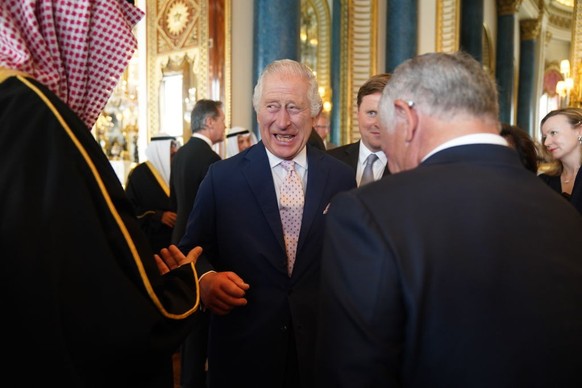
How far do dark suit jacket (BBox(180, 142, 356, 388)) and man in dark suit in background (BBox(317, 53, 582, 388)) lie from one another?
802 mm

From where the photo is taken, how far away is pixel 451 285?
1080mm

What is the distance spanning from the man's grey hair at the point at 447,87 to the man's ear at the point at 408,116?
0.01 meters

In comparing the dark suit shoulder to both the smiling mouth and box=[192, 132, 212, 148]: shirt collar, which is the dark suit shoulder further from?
box=[192, 132, 212, 148]: shirt collar

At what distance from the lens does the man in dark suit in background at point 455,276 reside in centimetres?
108

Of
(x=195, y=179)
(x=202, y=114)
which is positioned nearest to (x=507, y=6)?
(x=202, y=114)

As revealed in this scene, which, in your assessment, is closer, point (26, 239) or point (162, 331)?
point (26, 239)

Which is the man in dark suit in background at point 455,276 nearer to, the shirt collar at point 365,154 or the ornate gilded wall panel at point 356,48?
the shirt collar at point 365,154

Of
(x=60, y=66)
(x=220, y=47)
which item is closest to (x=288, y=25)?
(x=220, y=47)

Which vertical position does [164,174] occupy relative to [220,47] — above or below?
below

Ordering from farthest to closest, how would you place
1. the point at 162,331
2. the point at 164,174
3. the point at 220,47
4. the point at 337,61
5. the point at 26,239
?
the point at 337,61 → the point at 220,47 → the point at 164,174 → the point at 162,331 → the point at 26,239

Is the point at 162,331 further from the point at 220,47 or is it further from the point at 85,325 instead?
the point at 220,47

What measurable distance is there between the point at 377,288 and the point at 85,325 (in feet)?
1.93

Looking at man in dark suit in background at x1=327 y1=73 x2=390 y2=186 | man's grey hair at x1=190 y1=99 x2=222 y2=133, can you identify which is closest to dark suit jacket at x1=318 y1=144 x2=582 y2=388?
man in dark suit in background at x1=327 y1=73 x2=390 y2=186

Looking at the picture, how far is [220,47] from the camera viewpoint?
738 centimetres
